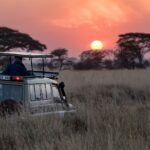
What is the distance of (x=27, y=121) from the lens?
10117mm

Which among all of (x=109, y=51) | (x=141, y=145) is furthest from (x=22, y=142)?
(x=109, y=51)

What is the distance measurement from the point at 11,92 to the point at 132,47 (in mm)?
41851

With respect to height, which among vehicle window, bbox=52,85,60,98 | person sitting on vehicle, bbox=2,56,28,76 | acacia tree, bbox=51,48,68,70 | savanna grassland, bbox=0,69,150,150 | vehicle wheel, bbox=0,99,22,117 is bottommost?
savanna grassland, bbox=0,69,150,150

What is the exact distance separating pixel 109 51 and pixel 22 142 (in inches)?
1889

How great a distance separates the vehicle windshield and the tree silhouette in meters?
35.1

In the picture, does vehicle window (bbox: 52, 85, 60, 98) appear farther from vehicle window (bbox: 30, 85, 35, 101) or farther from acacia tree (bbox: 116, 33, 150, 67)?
acacia tree (bbox: 116, 33, 150, 67)

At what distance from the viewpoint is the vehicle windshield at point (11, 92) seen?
1090 centimetres

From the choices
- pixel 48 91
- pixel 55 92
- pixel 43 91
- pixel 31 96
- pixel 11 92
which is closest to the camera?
pixel 31 96

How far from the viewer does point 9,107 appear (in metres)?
10.7

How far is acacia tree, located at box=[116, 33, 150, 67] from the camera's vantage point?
5144 cm

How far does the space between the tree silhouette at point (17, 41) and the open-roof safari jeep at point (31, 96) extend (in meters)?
34.7

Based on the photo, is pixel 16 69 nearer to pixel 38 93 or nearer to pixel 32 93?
pixel 38 93

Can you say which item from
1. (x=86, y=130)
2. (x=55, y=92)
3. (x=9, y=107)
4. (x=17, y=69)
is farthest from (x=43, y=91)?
(x=86, y=130)

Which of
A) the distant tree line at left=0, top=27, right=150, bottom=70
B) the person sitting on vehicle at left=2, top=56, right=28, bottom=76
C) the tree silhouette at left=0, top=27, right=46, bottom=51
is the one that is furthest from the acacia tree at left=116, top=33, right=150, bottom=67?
the person sitting on vehicle at left=2, top=56, right=28, bottom=76
